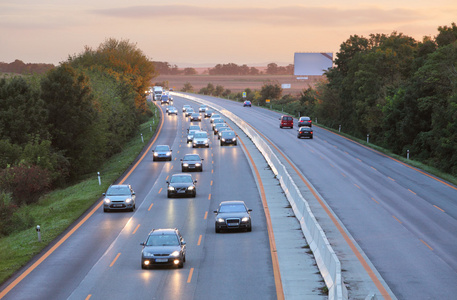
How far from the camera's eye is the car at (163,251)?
2205cm

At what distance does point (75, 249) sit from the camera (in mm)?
26531

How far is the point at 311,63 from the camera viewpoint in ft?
524

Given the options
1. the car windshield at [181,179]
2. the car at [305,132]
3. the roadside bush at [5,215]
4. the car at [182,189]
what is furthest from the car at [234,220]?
the car at [305,132]

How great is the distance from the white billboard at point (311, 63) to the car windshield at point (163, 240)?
139 m

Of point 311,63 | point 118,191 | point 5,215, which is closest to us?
point 118,191

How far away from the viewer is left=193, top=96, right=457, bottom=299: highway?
2178cm

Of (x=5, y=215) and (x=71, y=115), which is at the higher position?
(x=71, y=115)

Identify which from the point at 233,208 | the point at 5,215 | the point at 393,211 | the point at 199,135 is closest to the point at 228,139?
the point at 199,135

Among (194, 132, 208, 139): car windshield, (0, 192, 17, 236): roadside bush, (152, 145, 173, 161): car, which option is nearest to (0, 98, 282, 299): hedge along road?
(0, 192, 17, 236): roadside bush

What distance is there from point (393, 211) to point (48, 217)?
1880 cm

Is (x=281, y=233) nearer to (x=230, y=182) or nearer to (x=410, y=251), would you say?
(x=410, y=251)

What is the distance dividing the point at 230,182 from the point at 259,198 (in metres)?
6.83

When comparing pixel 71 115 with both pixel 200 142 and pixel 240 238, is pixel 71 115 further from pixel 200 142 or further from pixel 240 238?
pixel 240 238

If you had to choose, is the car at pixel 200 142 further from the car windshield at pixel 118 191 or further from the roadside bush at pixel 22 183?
the car windshield at pixel 118 191
